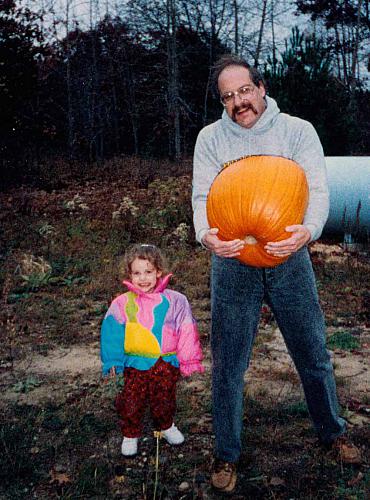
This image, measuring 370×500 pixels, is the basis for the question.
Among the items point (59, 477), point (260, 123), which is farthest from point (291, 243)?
point (59, 477)

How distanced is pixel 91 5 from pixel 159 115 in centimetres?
627

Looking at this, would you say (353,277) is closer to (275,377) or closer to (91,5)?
(275,377)

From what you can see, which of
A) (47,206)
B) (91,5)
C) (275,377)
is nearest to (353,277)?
(275,377)

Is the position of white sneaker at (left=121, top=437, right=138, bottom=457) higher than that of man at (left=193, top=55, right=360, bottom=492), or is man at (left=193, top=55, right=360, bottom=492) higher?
man at (left=193, top=55, right=360, bottom=492)

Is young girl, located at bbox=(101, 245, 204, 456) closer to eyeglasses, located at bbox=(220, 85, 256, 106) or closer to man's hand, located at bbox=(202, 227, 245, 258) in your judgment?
man's hand, located at bbox=(202, 227, 245, 258)

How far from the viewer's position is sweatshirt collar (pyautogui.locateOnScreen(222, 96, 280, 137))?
278 centimetres

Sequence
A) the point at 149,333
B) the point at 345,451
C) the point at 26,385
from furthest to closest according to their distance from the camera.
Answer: the point at 26,385 < the point at 149,333 < the point at 345,451

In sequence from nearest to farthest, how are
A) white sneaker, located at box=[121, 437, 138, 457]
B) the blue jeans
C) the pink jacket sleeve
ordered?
the blue jeans, the pink jacket sleeve, white sneaker, located at box=[121, 437, 138, 457]

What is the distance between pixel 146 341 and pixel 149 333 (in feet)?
0.18

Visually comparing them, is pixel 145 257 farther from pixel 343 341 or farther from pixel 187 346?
pixel 343 341

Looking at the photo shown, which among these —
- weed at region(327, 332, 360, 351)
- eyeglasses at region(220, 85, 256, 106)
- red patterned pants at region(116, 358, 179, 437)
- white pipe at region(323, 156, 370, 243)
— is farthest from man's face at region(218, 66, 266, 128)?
white pipe at region(323, 156, 370, 243)

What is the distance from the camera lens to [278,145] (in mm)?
2820

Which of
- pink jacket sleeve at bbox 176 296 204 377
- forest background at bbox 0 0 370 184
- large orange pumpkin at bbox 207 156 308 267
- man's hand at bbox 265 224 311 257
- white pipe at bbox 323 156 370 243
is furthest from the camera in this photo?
forest background at bbox 0 0 370 184

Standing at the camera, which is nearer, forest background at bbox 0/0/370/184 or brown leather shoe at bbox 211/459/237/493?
brown leather shoe at bbox 211/459/237/493
